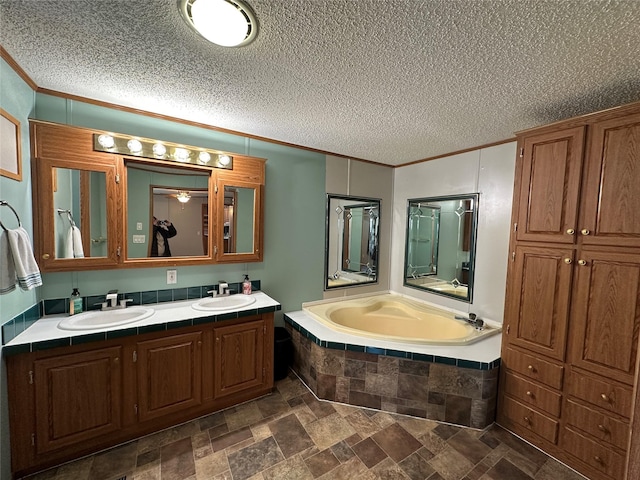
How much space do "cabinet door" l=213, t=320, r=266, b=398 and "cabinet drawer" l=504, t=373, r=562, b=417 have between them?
6.60ft

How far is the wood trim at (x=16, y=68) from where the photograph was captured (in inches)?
54.0

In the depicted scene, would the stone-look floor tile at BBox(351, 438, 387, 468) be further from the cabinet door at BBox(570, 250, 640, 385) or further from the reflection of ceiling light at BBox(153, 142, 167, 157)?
the reflection of ceiling light at BBox(153, 142, 167, 157)

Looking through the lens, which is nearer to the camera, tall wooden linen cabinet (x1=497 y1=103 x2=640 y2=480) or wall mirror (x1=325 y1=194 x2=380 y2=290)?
tall wooden linen cabinet (x1=497 y1=103 x2=640 y2=480)

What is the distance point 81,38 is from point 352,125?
5.72 ft

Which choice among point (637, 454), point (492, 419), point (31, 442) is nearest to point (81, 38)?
point (31, 442)

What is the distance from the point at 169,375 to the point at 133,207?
4.39 ft

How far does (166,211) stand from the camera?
2238 millimetres

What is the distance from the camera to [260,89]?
1.68m

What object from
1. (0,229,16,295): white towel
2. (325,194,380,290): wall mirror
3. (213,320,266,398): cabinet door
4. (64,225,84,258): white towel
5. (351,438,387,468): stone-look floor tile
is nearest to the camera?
(0,229,16,295): white towel

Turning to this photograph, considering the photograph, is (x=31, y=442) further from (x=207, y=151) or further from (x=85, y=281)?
(x=207, y=151)

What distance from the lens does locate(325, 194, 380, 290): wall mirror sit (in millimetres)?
3215

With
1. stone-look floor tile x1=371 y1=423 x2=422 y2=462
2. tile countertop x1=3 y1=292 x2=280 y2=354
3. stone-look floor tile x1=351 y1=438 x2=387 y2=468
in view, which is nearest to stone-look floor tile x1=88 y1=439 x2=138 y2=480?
tile countertop x1=3 y1=292 x2=280 y2=354

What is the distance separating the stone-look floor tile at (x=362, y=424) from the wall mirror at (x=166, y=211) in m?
1.90

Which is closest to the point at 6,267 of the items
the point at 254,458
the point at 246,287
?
the point at 246,287
